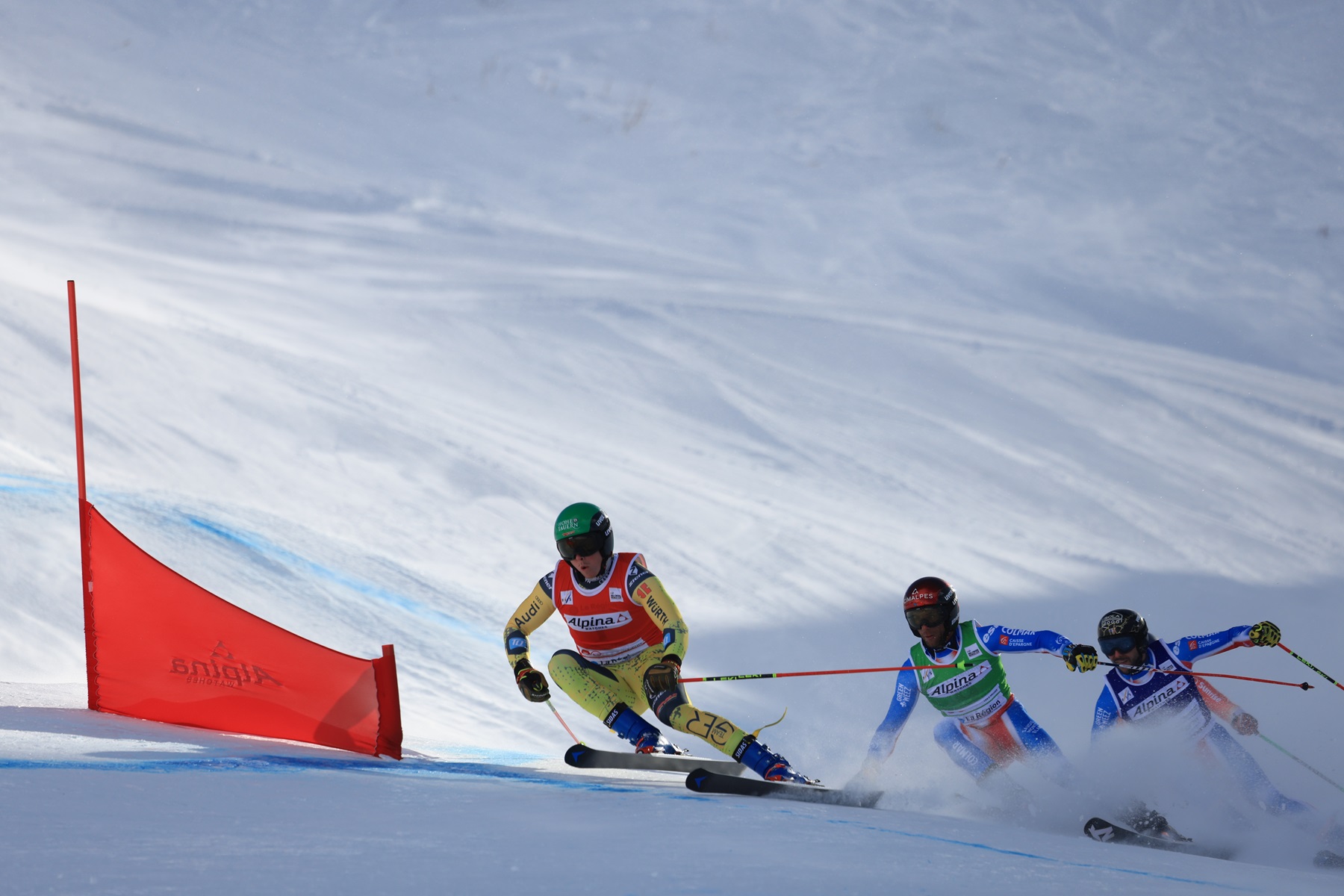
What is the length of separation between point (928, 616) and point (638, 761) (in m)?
→ 1.27

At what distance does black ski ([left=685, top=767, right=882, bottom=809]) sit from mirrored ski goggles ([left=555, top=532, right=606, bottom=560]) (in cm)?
97

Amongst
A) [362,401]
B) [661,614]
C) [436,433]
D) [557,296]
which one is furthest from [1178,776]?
[557,296]

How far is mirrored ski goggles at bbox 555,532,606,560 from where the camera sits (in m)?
4.35

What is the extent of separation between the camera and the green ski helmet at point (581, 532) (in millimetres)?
4348

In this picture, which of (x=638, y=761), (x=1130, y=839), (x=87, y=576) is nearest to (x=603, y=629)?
(x=638, y=761)

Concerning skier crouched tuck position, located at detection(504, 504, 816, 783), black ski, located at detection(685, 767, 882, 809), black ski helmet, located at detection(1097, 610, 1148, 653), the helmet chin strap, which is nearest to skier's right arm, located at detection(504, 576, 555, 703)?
skier crouched tuck position, located at detection(504, 504, 816, 783)

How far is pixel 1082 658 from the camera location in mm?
4199

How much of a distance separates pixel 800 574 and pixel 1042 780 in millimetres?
7150

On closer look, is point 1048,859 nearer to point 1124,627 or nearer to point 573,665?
point 573,665

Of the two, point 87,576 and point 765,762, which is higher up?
point 87,576

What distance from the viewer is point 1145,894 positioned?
252cm

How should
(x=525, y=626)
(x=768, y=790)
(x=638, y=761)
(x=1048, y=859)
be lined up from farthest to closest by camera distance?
(x=525, y=626) → (x=638, y=761) → (x=768, y=790) → (x=1048, y=859)

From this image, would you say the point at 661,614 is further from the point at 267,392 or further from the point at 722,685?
the point at 267,392

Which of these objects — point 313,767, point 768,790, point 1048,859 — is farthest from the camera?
point 768,790
